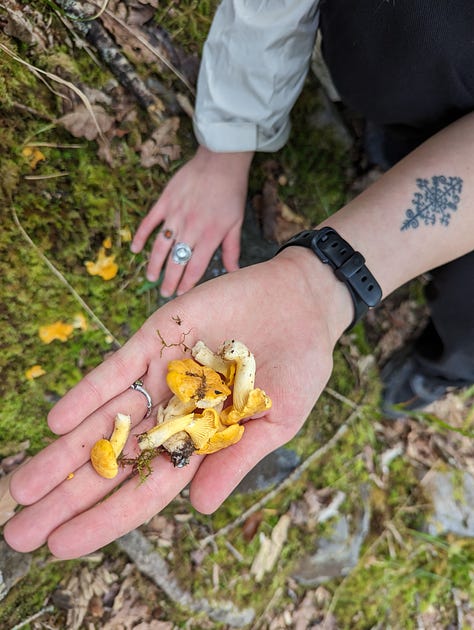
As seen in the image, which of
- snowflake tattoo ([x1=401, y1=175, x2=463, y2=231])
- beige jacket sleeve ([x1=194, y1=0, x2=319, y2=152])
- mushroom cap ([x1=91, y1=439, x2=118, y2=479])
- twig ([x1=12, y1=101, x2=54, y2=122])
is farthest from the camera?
snowflake tattoo ([x1=401, y1=175, x2=463, y2=231])

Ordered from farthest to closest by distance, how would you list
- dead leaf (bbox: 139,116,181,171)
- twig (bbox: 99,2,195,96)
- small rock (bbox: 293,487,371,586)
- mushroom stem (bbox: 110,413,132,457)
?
small rock (bbox: 293,487,371,586)
dead leaf (bbox: 139,116,181,171)
twig (bbox: 99,2,195,96)
mushroom stem (bbox: 110,413,132,457)

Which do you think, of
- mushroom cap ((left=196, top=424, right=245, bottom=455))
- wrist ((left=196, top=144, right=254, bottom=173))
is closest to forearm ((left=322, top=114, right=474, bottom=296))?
wrist ((left=196, top=144, right=254, bottom=173))

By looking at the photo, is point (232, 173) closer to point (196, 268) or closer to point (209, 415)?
point (196, 268)

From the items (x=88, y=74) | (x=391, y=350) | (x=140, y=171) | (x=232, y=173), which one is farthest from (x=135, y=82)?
(x=391, y=350)

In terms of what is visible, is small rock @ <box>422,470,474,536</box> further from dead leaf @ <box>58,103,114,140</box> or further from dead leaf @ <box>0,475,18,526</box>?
dead leaf @ <box>58,103,114,140</box>

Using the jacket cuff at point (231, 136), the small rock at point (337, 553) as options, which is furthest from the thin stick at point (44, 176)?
the small rock at point (337, 553)

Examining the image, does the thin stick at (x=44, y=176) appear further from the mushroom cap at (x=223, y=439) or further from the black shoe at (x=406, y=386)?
the black shoe at (x=406, y=386)
